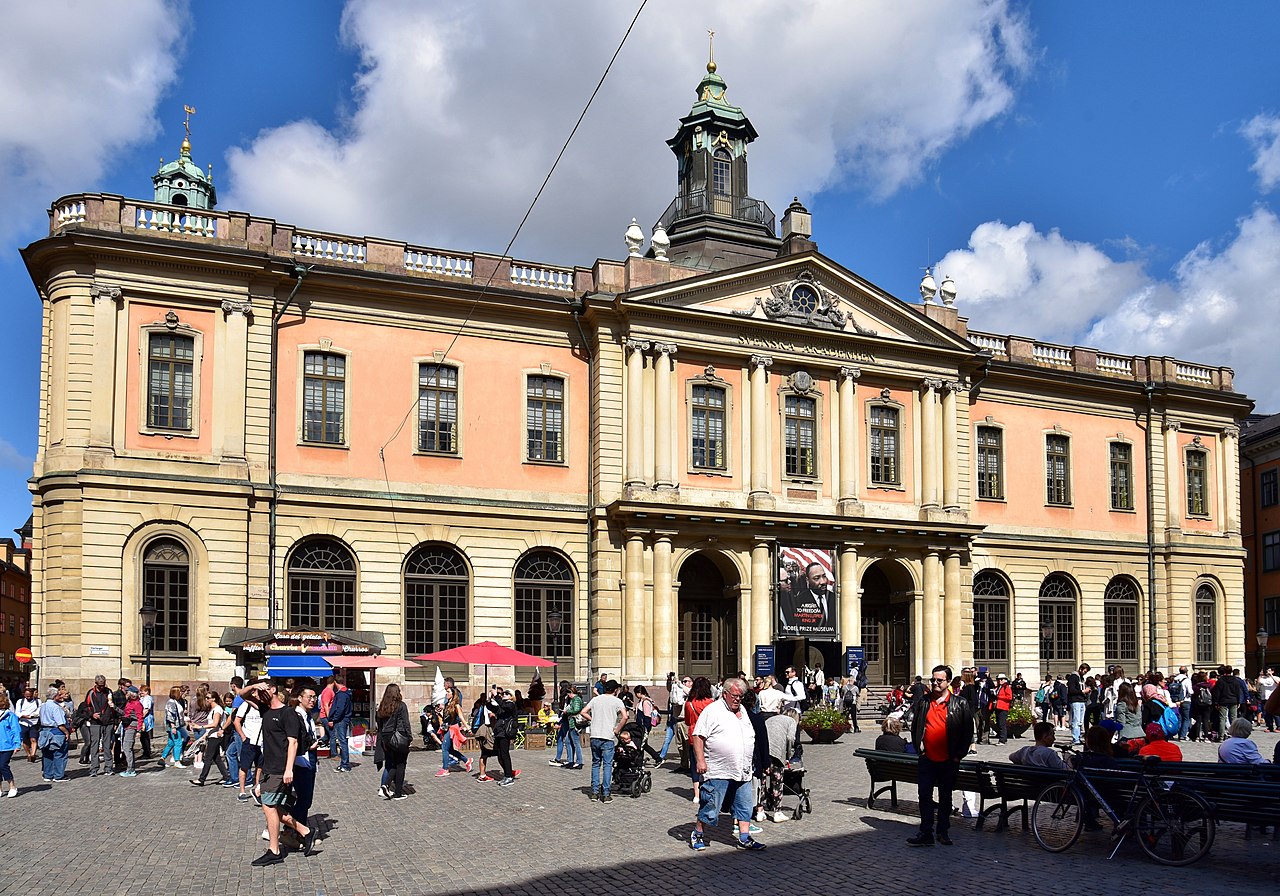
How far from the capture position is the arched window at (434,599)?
32.7m

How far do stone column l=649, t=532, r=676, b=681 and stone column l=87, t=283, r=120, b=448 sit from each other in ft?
47.1

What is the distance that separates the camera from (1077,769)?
523 inches

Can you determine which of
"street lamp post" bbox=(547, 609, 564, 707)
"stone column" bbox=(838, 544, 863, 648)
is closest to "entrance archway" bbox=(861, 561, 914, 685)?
"stone column" bbox=(838, 544, 863, 648)

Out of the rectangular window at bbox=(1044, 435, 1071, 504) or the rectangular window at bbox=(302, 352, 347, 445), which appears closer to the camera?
the rectangular window at bbox=(302, 352, 347, 445)

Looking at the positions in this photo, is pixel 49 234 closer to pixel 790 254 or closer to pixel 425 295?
pixel 425 295

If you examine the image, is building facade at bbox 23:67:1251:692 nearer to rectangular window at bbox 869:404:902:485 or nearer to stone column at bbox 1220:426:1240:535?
rectangular window at bbox 869:404:902:485

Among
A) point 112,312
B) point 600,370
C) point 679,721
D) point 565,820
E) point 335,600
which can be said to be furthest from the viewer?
point 600,370

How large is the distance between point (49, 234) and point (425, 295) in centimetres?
940

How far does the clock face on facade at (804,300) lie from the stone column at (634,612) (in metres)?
8.64

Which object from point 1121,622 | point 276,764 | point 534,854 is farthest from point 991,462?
point 276,764

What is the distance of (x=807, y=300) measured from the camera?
36844 mm

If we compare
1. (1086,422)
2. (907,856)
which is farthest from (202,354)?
(1086,422)

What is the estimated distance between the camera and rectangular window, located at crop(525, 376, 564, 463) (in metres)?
34.5

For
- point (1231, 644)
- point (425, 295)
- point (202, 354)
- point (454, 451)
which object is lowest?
point (1231, 644)
